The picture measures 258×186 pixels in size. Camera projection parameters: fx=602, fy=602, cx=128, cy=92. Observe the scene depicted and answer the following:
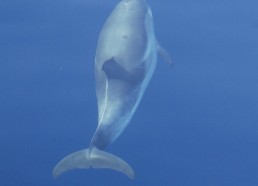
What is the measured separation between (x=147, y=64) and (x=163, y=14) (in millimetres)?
2769

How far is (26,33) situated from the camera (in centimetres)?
1108

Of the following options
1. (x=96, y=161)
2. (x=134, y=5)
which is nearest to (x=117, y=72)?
(x=96, y=161)

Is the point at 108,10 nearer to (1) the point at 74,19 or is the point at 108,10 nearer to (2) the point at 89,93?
(1) the point at 74,19

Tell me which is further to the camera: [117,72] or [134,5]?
[134,5]

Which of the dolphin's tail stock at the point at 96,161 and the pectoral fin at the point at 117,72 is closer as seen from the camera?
the dolphin's tail stock at the point at 96,161

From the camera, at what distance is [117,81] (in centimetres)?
787

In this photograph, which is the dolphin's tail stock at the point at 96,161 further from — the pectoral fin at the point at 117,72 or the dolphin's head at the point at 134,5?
the dolphin's head at the point at 134,5

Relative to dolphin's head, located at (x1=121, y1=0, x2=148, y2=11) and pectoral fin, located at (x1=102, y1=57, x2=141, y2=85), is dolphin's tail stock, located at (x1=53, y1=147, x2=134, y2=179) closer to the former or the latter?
pectoral fin, located at (x1=102, y1=57, x2=141, y2=85)

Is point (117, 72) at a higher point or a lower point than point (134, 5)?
lower

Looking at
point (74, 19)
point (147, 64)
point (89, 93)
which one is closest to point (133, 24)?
point (147, 64)

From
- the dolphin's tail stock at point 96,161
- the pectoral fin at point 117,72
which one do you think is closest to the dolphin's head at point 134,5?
the pectoral fin at point 117,72

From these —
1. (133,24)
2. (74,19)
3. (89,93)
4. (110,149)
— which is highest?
(133,24)

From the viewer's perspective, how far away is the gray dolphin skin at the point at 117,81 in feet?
24.9

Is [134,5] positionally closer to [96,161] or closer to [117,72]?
[117,72]
